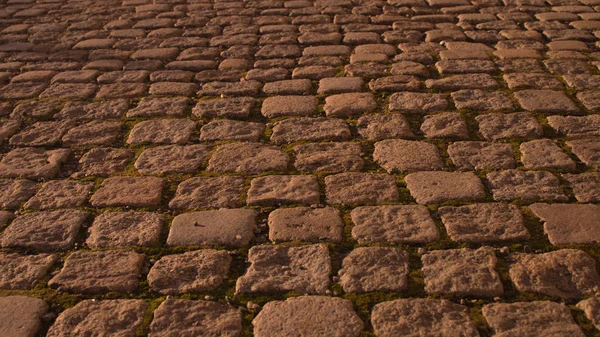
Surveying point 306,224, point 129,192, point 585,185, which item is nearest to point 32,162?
point 129,192

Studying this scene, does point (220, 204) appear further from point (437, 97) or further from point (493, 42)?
point (493, 42)

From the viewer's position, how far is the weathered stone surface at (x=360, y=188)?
10.3 ft

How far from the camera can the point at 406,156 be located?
11.5 ft

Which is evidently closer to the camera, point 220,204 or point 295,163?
point 220,204

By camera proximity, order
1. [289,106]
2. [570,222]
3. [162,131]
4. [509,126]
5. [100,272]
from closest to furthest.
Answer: [100,272]
[570,222]
[509,126]
[162,131]
[289,106]

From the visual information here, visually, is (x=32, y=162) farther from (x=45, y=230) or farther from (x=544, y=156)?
(x=544, y=156)

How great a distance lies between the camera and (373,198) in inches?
124

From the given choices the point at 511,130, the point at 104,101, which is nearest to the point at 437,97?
the point at 511,130

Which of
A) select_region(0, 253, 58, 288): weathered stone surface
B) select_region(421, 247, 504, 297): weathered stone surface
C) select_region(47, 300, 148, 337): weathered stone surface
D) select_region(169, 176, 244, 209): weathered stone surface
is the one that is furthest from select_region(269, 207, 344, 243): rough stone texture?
select_region(0, 253, 58, 288): weathered stone surface

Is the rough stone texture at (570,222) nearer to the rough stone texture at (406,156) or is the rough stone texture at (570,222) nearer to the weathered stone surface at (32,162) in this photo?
the rough stone texture at (406,156)

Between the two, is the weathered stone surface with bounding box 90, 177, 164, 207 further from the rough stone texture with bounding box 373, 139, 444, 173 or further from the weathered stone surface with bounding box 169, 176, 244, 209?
the rough stone texture with bounding box 373, 139, 444, 173

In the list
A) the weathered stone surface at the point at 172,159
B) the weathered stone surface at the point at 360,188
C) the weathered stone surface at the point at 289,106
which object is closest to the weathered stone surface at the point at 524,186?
the weathered stone surface at the point at 360,188

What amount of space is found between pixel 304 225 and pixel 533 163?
1174 mm

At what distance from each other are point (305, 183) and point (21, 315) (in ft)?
4.36
